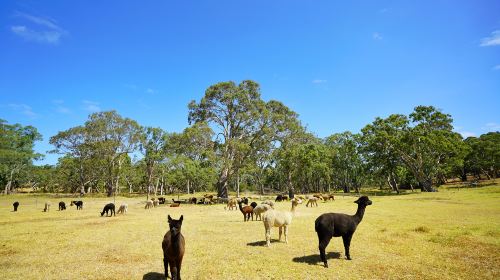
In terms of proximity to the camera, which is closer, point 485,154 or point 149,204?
point 149,204

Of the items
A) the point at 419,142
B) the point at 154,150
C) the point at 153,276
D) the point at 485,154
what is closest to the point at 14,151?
the point at 154,150

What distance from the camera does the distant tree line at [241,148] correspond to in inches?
1890

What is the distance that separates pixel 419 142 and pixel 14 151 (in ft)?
297

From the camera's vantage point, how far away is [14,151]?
67.6 meters

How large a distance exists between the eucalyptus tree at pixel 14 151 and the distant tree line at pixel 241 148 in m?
0.24

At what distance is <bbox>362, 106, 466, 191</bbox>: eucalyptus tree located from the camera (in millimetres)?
57125

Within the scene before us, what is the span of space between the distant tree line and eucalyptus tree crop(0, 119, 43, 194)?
0.24 metres

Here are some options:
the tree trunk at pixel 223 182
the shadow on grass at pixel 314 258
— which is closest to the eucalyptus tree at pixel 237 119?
the tree trunk at pixel 223 182

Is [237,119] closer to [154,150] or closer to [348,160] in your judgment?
[154,150]

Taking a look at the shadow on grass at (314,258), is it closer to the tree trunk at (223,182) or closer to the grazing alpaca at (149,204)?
the grazing alpaca at (149,204)

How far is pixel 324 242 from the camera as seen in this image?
10562 millimetres

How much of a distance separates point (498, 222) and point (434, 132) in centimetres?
4568

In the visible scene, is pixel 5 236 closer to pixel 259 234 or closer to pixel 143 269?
pixel 143 269

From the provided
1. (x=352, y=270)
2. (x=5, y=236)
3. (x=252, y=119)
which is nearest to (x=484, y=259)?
(x=352, y=270)
